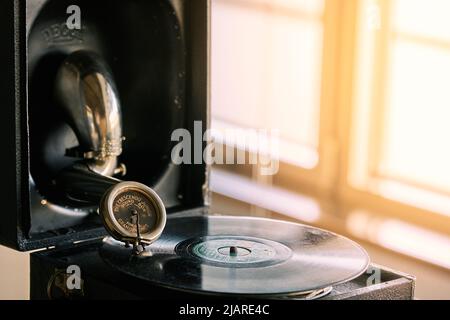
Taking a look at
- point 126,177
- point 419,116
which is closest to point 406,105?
point 419,116

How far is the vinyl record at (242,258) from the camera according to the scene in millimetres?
1226

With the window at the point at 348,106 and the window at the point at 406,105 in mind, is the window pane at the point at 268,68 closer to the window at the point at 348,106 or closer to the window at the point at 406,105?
the window at the point at 348,106

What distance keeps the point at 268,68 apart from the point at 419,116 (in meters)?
0.56

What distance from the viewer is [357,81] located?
2.31 metres

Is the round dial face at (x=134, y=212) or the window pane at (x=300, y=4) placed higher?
the window pane at (x=300, y=4)

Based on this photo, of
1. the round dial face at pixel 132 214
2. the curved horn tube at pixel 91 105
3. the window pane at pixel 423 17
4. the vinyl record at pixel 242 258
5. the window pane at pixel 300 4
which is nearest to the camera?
the vinyl record at pixel 242 258

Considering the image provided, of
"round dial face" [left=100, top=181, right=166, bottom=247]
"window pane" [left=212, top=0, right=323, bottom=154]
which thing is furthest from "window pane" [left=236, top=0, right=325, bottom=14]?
"round dial face" [left=100, top=181, right=166, bottom=247]

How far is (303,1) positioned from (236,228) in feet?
3.64

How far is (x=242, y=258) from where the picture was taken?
1.34 metres

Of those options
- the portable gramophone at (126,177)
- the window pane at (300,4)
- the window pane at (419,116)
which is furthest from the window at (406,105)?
the portable gramophone at (126,177)

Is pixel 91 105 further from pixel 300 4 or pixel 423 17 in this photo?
pixel 300 4

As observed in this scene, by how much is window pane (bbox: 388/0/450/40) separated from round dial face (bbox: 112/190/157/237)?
0.98 metres
